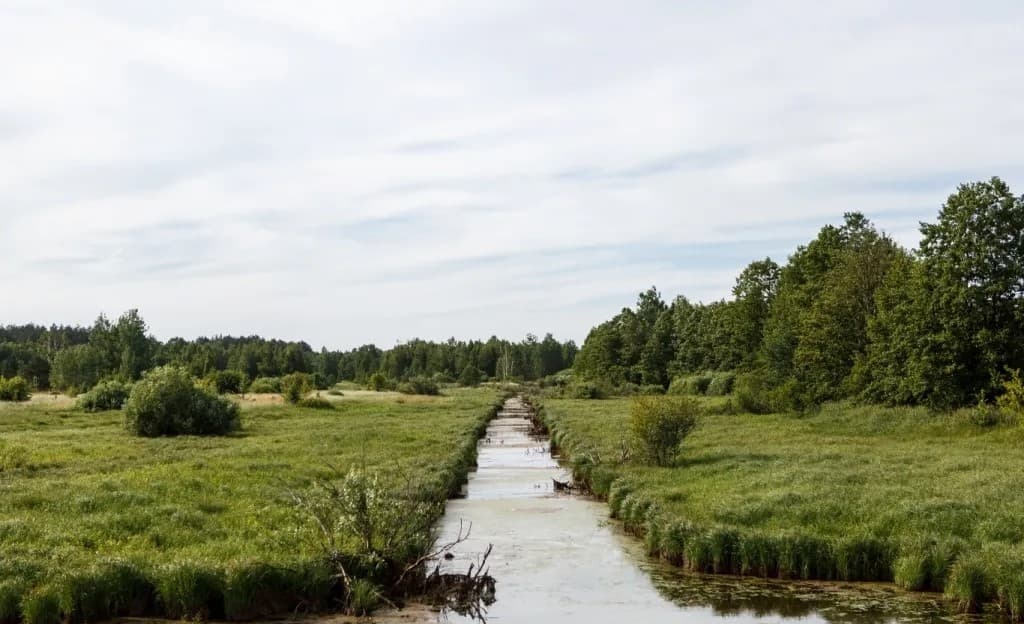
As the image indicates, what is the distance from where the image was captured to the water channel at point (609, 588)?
16.4 metres

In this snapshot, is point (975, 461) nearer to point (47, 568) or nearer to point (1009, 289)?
point (1009, 289)

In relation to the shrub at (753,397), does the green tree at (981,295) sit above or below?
above

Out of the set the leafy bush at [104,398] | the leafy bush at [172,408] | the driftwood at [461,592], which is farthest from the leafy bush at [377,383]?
the driftwood at [461,592]

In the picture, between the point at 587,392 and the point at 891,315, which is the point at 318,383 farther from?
the point at 891,315

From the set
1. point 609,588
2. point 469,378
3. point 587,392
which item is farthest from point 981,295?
point 469,378

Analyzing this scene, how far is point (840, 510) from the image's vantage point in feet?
71.7

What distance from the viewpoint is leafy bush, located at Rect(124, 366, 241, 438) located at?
50.0 m

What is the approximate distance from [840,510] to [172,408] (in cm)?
3980

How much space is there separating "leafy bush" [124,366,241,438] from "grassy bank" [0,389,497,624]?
4.34 meters

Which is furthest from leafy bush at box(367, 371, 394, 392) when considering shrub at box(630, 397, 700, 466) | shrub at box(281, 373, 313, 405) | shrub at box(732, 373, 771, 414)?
shrub at box(630, 397, 700, 466)

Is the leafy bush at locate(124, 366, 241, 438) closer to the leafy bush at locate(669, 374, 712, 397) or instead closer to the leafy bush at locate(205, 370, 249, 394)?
the leafy bush at locate(205, 370, 249, 394)

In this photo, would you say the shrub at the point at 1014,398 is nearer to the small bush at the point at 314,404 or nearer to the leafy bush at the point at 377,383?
the small bush at the point at 314,404

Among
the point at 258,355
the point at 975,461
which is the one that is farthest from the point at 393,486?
the point at 258,355

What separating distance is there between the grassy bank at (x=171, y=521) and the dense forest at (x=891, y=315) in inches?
982
